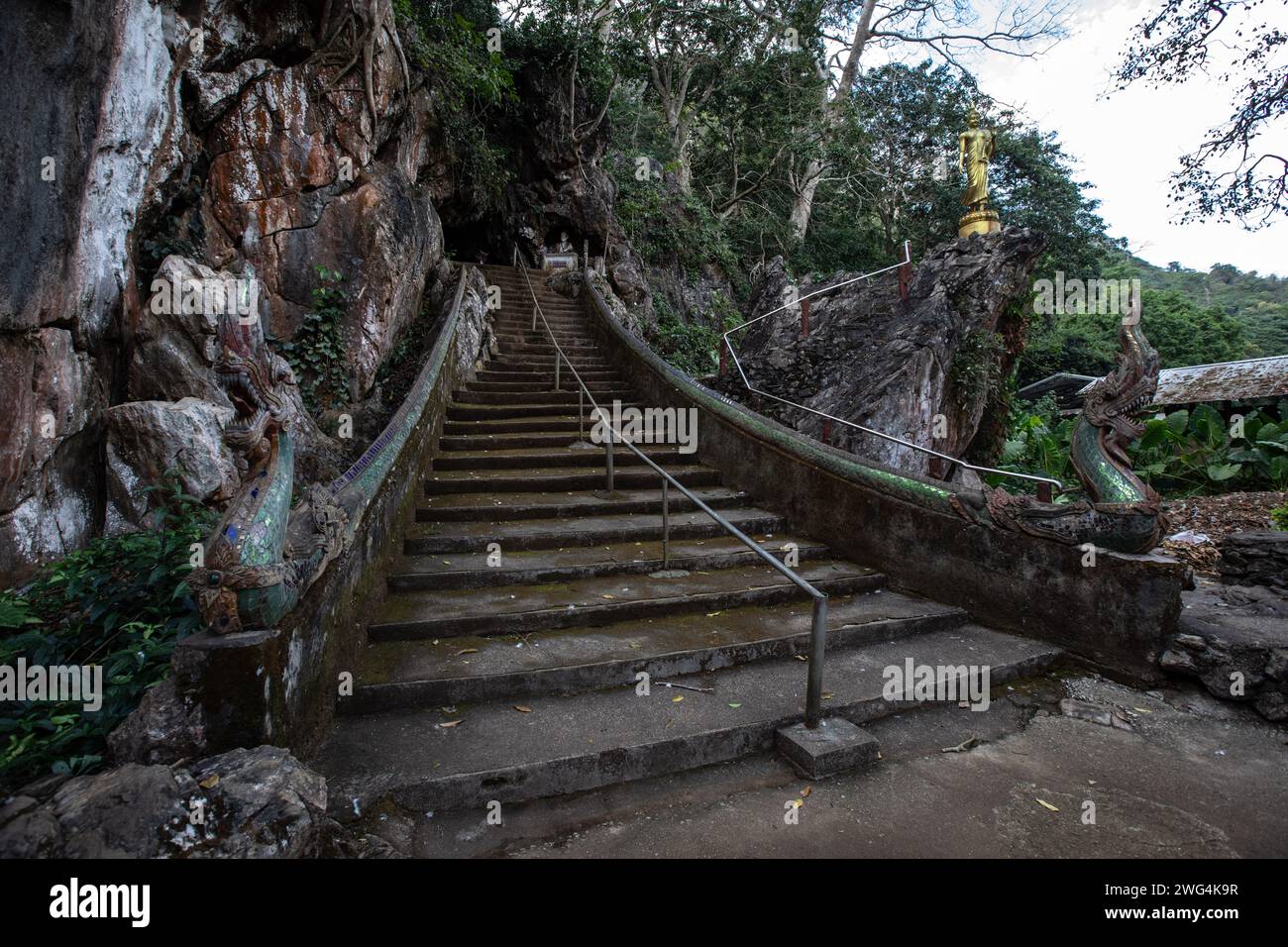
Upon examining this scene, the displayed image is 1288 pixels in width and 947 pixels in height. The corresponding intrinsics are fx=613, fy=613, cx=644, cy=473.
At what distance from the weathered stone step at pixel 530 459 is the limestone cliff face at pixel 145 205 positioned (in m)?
2.49

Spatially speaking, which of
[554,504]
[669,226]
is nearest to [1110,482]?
[554,504]

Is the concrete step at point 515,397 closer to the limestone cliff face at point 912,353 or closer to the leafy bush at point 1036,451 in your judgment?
the limestone cliff face at point 912,353

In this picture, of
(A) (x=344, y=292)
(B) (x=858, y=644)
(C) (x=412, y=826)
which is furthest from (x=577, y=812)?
(A) (x=344, y=292)

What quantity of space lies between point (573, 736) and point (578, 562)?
1624 mm

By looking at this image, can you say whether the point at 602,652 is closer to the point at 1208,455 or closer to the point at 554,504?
the point at 554,504

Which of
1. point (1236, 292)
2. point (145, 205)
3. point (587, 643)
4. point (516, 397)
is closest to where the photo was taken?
point (587, 643)

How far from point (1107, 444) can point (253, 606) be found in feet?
14.2

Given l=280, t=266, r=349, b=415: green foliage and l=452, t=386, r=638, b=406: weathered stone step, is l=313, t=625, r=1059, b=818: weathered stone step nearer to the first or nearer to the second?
l=452, t=386, r=638, b=406: weathered stone step

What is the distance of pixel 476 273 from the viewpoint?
10.9 m

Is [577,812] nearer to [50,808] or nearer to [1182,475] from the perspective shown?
[50,808]

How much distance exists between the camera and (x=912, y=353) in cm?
719

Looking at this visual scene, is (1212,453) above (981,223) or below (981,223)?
below

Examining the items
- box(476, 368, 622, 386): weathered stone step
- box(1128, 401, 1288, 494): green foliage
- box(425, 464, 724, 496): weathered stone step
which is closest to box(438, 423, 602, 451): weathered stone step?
box(425, 464, 724, 496): weathered stone step

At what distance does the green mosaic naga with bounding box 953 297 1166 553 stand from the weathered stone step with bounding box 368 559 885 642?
3.38 ft
